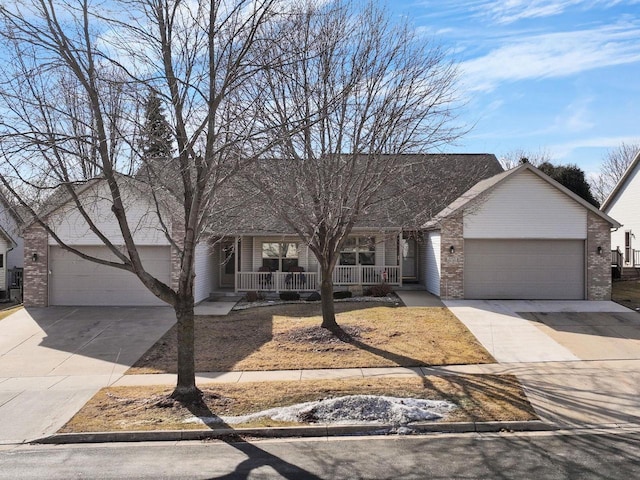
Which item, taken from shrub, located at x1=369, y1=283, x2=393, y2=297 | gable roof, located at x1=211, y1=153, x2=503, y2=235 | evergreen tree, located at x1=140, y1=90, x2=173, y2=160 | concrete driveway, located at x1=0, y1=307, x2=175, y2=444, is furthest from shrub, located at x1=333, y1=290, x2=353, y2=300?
evergreen tree, located at x1=140, y1=90, x2=173, y2=160

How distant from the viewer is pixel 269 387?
1006 cm

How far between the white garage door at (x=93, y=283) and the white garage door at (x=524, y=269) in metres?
11.4

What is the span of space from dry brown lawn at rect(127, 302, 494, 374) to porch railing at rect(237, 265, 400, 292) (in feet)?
15.7

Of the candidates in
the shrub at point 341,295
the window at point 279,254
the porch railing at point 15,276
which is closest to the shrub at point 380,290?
the shrub at point 341,295

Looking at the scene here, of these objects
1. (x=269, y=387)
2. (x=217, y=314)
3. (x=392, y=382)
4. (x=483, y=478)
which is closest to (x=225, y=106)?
(x=269, y=387)

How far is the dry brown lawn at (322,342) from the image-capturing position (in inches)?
473

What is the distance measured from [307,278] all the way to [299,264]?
1.04 m

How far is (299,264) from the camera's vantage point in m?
23.4

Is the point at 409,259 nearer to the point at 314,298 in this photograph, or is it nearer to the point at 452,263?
the point at 452,263

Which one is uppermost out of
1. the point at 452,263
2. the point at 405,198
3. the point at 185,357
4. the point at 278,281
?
the point at 405,198

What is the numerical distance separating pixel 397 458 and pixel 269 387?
3.89 m

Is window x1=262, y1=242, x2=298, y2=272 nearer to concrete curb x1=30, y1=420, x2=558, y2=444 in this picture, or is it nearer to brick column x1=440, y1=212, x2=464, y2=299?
brick column x1=440, y1=212, x2=464, y2=299

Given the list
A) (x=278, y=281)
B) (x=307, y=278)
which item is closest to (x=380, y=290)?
(x=307, y=278)

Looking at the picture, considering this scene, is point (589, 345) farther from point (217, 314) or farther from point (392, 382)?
point (217, 314)
